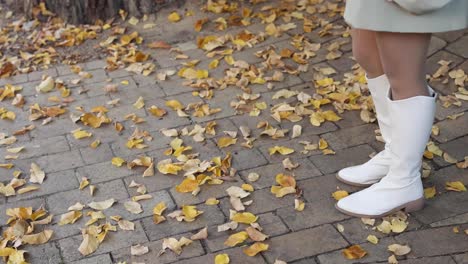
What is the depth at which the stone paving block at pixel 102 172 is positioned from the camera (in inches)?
134

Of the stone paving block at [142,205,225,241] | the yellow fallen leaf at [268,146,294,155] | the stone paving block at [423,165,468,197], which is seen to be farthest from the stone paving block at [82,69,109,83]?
the stone paving block at [423,165,468,197]

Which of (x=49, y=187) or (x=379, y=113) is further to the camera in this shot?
(x=49, y=187)

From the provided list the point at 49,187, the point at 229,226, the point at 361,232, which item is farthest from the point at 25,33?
the point at 361,232

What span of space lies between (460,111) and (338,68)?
960 mm

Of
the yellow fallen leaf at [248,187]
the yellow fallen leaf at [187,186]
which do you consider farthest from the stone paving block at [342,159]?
the yellow fallen leaf at [187,186]

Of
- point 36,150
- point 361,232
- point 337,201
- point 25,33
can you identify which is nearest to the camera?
point 361,232

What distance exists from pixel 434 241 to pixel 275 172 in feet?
2.84

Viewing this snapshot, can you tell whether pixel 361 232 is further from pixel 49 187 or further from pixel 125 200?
pixel 49 187

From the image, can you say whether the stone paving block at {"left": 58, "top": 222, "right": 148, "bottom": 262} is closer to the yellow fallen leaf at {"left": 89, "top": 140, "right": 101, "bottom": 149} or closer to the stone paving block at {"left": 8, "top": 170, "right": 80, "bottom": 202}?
the stone paving block at {"left": 8, "top": 170, "right": 80, "bottom": 202}

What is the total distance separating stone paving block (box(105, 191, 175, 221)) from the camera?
3.08 metres

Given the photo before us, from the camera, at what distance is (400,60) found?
101 inches

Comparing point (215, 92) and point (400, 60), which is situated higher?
point (400, 60)

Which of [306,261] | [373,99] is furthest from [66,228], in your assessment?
[373,99]

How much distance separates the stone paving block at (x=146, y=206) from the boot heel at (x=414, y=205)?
102 cm
